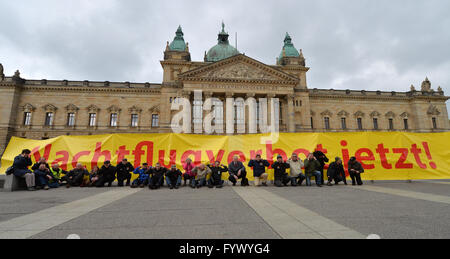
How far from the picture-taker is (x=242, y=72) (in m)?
34.4

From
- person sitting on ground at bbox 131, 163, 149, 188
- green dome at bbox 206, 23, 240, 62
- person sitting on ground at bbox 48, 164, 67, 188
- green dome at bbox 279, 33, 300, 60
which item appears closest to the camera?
person sitting on ground at bbox 48, 164, 67, 188

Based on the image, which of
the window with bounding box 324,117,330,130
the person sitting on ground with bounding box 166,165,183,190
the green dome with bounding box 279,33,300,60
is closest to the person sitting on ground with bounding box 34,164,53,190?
the person sitting on ground with bounding box 166,165,183,190

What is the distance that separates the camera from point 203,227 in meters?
3.51

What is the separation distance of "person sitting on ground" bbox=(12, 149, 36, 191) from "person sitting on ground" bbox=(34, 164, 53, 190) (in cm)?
26

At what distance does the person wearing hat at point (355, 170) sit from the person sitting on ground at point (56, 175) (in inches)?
→ 567

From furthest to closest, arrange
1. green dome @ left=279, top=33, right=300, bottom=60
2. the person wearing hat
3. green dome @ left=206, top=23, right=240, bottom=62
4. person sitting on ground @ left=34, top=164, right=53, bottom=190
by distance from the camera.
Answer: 1. green dome @ left=279, top=33, right=300, bottom=60
2. green dome @ left=206, top=23, right=240, bottom=62
3. the person wearing hat
4. person sitting on ground @ left=34, top=164, right=53, bottom=190

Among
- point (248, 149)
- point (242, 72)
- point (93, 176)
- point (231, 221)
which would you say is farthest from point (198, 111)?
point (231, 221)

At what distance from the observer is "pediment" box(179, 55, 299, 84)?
33625mm

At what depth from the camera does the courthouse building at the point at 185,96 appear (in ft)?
111

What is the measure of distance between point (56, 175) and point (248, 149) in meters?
9.77

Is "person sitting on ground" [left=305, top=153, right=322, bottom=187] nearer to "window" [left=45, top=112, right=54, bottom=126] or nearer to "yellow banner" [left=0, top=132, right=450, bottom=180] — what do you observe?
"yellow banner" [left=0, top=132, right=450, bottom=180]

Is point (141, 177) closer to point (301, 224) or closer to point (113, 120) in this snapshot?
point (301, 224)
